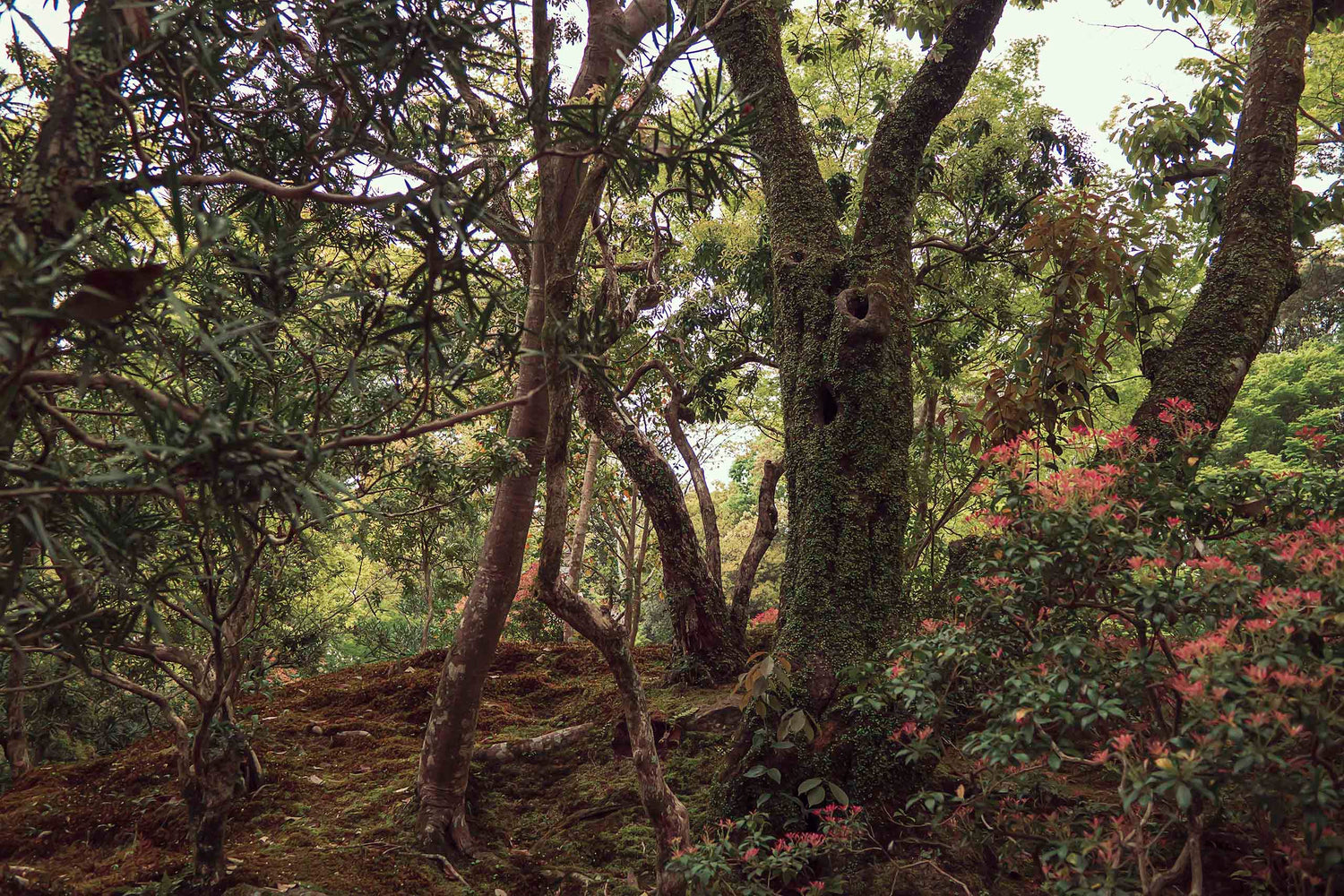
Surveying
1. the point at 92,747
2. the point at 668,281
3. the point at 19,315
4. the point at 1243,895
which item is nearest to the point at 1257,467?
the point at 1243,895

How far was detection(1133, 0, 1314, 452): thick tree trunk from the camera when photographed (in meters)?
3.49

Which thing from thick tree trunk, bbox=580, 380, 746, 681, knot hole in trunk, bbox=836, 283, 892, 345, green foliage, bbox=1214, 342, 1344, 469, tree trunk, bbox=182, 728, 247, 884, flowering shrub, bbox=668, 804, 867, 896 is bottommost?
flowering shrub, bbox=668, 804, 867, 896

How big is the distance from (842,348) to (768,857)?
217cm

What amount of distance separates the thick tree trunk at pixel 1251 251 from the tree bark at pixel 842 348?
1128mm

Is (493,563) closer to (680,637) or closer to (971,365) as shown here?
(680,637)

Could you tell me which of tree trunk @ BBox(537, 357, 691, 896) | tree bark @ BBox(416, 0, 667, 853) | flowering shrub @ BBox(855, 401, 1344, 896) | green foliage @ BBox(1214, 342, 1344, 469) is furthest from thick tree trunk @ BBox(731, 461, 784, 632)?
green foliage @ BBox(1214, 342, 1344, 469)

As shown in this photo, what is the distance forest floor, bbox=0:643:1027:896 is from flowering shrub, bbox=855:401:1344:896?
78 cm

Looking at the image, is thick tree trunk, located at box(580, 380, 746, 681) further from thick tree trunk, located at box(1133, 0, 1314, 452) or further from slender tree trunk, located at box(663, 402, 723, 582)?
thick tree trunk, located at box(1133, 0, 1314, 452)

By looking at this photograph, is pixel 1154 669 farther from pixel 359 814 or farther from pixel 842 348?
pixel 359 814

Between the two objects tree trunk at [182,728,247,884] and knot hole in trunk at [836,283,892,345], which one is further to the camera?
knot hole in trunk at [836,283,892,345]

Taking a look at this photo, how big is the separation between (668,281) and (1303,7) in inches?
192

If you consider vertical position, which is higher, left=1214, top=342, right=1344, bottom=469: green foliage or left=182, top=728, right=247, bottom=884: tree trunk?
left=1214, top=342, right=1344, bottom=469: green foliage

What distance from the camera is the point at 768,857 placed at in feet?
8.79

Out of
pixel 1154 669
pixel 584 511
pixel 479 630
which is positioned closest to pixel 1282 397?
→ pixel 584 511
